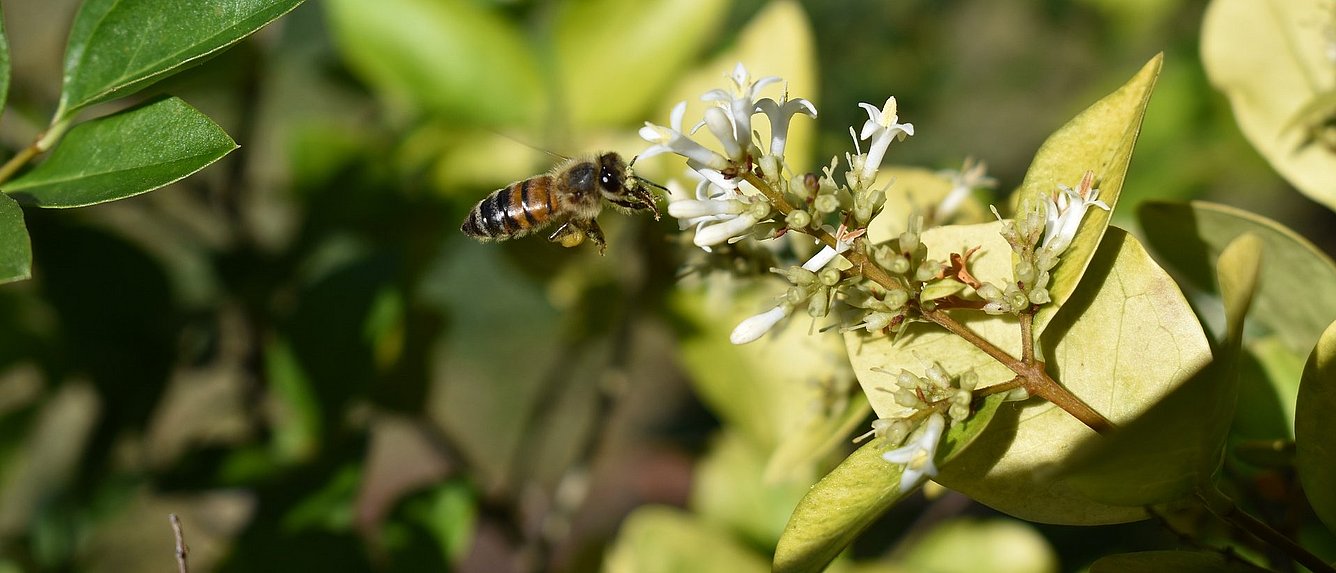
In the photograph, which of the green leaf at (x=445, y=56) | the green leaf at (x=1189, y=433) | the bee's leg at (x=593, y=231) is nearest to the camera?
the green leaf at (x=1189, y=433)

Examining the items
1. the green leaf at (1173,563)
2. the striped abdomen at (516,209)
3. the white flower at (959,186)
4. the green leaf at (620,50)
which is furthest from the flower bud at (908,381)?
the green leaf at (620,50)

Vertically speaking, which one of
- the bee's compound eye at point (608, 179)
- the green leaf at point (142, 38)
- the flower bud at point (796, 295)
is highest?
the green leaf at point (142, 38)

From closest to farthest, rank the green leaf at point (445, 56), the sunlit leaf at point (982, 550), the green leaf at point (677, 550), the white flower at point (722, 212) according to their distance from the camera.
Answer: the white flower at point (722, 212) → the green leaf at point (677, 550) → the sunlit leaf at point (982, 550) → the green leaf at point (445, 56)

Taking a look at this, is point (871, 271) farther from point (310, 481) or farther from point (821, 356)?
point (310, 481)

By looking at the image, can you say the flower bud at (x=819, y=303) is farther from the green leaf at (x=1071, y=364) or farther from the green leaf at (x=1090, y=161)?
the green leaf at (x=1090, y=161)

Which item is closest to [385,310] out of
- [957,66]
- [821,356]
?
[821,356]

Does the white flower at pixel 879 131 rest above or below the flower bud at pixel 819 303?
above

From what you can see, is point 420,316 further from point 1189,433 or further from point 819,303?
point 1189,433
